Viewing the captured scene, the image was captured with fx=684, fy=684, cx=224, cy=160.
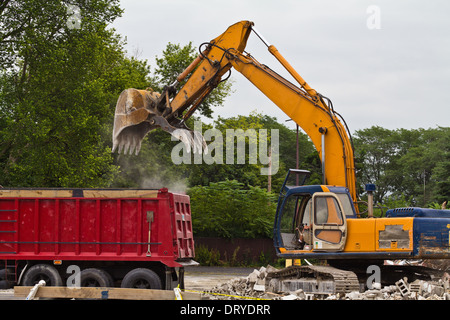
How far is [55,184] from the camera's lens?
30.7 meters

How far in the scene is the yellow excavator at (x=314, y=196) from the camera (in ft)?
47.5

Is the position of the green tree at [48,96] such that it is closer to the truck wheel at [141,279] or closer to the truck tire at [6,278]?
the truck tire at [6,278]

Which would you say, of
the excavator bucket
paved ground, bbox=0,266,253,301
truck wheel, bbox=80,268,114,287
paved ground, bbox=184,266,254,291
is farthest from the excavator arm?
paved ground, bbox=184,266,254,291

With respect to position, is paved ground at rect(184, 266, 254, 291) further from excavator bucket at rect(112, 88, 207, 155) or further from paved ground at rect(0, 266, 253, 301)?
excavator bucket at rect(112, 88, 207, 155)

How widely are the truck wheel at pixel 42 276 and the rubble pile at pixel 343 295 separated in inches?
151

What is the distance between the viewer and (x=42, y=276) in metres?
16.5

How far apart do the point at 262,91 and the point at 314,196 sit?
3.74m

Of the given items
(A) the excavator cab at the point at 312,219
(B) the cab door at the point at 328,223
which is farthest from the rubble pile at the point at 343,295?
(B) the cab door at the point at 328,223

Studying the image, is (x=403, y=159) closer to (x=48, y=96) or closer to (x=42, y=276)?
(x=48, y=96)

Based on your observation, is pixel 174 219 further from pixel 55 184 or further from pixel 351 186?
pixel 55 184

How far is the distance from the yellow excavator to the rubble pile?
14.2 inches

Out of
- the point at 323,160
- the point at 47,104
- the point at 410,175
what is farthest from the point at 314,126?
the point at 410,175

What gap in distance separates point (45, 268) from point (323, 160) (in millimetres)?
7176

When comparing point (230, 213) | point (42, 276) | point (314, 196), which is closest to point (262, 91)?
point (314, 196)
